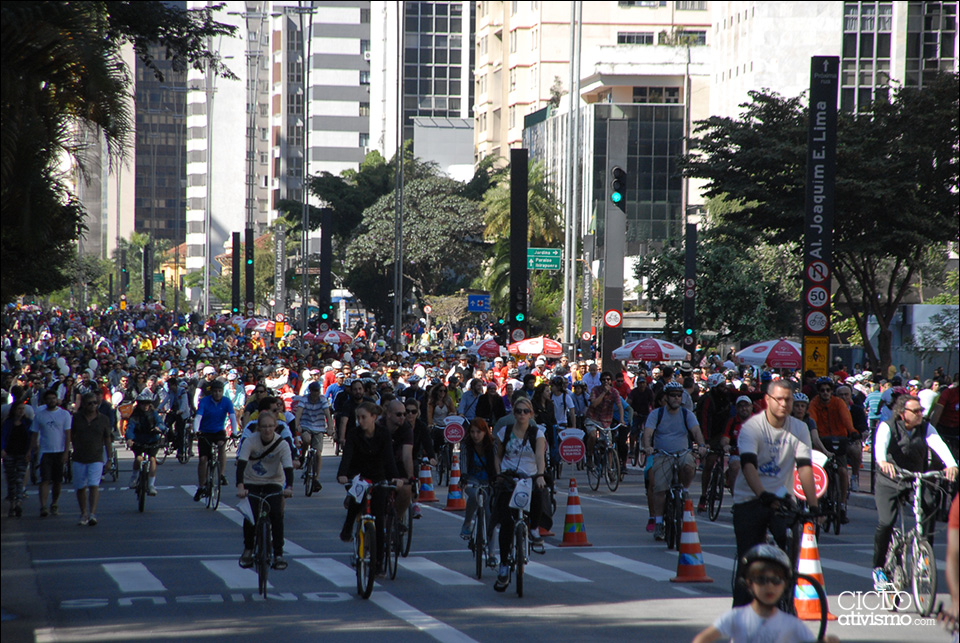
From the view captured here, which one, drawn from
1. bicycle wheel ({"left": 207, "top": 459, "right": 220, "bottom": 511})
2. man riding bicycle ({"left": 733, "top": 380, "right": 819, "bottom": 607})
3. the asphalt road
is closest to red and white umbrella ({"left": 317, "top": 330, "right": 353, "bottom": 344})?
bicycle wheel ({"left": 207, "top": 459, "right": 220, "bottom": 511})

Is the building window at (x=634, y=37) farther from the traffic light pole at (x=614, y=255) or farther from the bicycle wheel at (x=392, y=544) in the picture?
the bicycle wheel at (x=392, y=544)

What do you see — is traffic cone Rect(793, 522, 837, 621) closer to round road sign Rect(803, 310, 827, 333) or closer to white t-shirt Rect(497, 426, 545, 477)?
white t-shirt Rect(497, 426, 545, 477)

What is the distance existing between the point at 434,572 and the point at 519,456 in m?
1.51

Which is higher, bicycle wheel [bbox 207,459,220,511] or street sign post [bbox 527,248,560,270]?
street sign post [bbox 527,248,560,270]

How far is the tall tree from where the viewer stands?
3006 cm

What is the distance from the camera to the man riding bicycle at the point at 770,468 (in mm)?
8688

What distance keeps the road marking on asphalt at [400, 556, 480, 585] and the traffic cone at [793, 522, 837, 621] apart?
3089 millimetres

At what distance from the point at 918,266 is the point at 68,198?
22.4m

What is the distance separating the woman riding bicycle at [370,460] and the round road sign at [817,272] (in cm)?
1076

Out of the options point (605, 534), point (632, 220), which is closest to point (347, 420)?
point (605, 534)

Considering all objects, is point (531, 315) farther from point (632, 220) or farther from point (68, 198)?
point (68, 198)

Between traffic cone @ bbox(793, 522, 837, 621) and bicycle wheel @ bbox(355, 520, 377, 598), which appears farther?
bicycle wheel @ bbox(355, 520, 377, 598)

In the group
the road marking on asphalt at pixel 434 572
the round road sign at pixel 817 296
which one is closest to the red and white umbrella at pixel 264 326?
the round road sign at pixel 817 296

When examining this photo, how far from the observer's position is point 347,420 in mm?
19984
